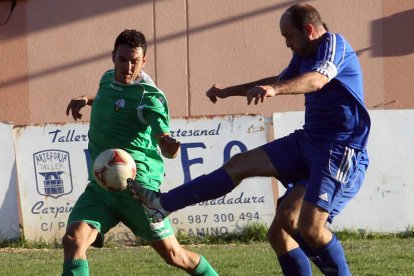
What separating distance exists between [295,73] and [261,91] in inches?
45.6

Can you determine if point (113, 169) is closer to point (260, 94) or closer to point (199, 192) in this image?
point (199, 192)

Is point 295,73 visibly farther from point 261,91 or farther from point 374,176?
point 374,176

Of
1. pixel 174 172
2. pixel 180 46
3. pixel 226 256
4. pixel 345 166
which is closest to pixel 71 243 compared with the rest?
pixel 345 166

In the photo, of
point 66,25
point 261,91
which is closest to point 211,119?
point 66,25

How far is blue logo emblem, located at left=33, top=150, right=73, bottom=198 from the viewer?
13.2 m

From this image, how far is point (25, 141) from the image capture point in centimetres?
1337

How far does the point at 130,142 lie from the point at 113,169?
0.48 metres

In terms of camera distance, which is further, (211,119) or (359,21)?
(359,21)

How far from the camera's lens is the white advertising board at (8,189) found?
42.8 feet

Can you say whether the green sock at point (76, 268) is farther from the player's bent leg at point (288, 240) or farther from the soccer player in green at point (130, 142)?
the player's bent leg at point (288, 240)

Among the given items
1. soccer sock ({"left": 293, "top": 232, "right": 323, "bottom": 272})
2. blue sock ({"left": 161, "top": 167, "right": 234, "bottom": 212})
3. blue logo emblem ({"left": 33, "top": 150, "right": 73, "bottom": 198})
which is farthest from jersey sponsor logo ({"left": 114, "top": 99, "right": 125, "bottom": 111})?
blue logo emblem ({"left": 33, "top": 150, "right": 73, "bottom": 198})

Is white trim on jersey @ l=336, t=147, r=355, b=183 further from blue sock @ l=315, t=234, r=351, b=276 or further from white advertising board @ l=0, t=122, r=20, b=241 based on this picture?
white advertising board @ l=0, t=122, r=20, b=241

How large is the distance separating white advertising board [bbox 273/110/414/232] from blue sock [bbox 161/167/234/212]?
5.94 metres

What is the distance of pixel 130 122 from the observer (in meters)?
7.96
